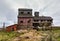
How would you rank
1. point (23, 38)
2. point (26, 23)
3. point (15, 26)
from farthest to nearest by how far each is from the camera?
point (26, 23) → point (15, 26) → point (23, 38)

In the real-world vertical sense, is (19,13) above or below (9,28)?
above

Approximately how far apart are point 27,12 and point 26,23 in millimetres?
3334

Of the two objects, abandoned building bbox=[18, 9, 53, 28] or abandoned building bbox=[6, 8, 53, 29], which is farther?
abandoned building bbox=[18, 9, 53, 28]

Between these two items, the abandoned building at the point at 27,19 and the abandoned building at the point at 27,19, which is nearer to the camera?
the abandoned building at the point at 27,19

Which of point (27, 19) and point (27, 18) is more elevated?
point (27, 18)

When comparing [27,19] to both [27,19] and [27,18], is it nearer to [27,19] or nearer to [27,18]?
[27,19]

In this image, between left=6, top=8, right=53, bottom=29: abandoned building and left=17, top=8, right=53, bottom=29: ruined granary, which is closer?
left=6, top=8, right=53, bottom=29: abandoned building

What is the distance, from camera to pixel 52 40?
82.8 ft

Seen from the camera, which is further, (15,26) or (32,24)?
(32,24)

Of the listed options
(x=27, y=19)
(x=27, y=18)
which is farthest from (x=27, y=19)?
(x=27, y=18)

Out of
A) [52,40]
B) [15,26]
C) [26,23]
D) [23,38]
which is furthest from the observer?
[26,23]

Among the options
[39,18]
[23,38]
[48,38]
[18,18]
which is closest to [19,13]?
[18,18]

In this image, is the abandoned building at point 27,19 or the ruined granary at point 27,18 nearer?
the abandoned building at point 27,19

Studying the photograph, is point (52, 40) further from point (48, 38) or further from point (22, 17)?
point (22, 17)
